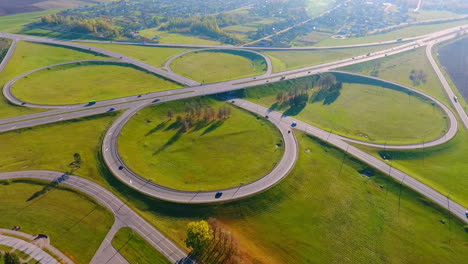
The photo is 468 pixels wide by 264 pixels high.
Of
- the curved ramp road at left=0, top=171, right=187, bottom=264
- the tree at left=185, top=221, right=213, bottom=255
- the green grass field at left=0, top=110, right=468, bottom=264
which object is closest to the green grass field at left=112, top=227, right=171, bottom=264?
the curved ramp road at left=0, top=171, right=187, bottom=264

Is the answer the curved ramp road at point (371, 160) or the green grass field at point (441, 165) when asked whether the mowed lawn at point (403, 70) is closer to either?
the green grass field at point (441, 165)

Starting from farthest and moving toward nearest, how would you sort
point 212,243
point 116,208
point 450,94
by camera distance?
point 450,94
point 116,208
point 212,243

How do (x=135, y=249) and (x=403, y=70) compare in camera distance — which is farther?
(x=403, y=70)

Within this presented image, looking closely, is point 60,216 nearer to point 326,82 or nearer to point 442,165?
point 442,165

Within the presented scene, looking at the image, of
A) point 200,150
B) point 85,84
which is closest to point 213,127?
point 200,150

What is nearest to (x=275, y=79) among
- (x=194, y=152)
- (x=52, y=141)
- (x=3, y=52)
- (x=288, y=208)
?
(x=194, y=152)

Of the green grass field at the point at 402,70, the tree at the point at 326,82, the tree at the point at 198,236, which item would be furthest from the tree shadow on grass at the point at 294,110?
the tree at the point at 198,236
